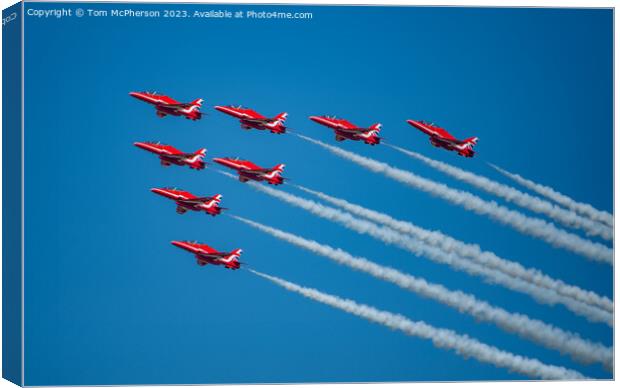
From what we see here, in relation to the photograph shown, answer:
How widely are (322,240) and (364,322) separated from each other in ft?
8.56

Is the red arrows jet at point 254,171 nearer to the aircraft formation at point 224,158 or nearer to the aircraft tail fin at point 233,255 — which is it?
the aircraft formation at point 224,158

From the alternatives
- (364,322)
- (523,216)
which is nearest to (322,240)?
(364,322)

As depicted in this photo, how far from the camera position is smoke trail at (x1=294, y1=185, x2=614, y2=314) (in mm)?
54000

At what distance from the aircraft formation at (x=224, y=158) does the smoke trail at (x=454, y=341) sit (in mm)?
3179

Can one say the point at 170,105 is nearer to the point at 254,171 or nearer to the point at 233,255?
the point at 254,171

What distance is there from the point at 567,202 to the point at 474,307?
4.10 metres

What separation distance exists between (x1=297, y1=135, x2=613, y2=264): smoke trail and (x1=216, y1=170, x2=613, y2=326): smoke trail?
1.45 m

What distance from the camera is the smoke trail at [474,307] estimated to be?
53719 millimetres

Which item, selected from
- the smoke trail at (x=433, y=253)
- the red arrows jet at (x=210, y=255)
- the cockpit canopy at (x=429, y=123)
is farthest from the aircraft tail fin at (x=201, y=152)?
the cockpit canopy at (x=429, y=123)

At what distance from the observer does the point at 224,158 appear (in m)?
53.6

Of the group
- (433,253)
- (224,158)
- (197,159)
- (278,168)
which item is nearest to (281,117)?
(278,168)

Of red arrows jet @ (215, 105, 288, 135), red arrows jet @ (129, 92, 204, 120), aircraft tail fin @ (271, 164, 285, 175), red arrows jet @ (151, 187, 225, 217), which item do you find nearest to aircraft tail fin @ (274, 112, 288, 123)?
red arrows jet @ (215, 105, 288, 135)

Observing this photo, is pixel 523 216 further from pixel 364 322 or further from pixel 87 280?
pixel 87 280

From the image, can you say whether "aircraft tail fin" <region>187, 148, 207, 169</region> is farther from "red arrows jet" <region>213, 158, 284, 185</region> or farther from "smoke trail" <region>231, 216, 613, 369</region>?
"smoke trail" <region>231, 216, 613, 369</region>
